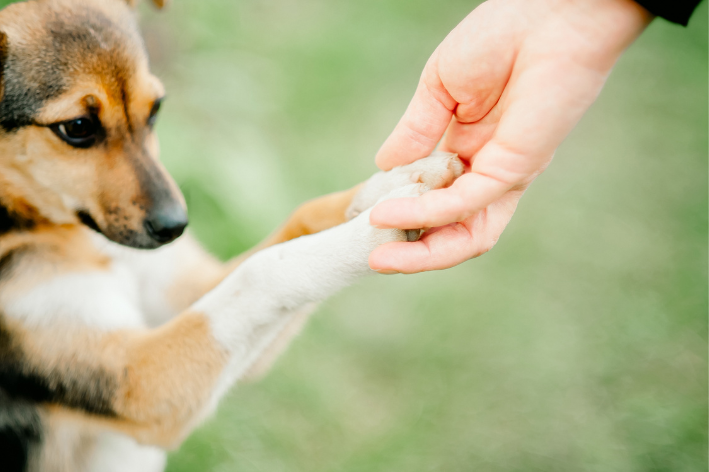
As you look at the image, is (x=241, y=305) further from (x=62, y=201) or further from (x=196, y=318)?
(x=62, y=201)

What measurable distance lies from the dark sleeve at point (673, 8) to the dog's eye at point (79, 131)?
2.04 metres

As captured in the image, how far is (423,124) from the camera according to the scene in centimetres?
194

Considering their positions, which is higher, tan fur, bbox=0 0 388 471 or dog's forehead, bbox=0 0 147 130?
dog's forehead, bbox=0 0 147 130

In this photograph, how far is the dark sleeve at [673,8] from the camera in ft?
4.70

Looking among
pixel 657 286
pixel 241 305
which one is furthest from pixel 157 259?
pixel 657 286

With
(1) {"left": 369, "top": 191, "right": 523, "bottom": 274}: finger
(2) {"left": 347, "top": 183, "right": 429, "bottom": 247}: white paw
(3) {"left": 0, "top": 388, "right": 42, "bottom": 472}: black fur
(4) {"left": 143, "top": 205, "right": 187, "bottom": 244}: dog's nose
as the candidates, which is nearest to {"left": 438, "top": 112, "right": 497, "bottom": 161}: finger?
(1) {"left": 369, "top": 191, "right": 523, "bottom": 274}: finger

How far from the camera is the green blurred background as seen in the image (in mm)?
2961

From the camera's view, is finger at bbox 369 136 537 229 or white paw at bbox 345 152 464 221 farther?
white paw at bbox 345 152 464 221

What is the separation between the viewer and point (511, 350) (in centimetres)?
334

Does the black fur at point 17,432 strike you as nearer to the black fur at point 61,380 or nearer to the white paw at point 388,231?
the black fur at point 61,380

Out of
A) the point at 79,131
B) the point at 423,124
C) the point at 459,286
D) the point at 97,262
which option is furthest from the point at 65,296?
the point at 459,286

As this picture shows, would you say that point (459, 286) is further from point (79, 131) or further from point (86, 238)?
point (79, 131)

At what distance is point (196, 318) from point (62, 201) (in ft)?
2.60

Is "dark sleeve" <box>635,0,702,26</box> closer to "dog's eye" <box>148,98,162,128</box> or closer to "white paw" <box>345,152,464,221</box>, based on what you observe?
"white paw" <box>345,152,464,221</box>
